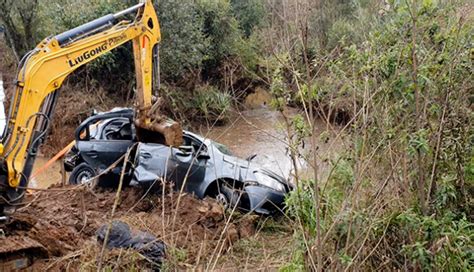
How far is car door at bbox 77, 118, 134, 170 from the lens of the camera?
1027 cm

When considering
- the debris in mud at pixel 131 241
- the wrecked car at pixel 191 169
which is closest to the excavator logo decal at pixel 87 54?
the wrecked car at pixel 191 169

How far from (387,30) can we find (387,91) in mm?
835

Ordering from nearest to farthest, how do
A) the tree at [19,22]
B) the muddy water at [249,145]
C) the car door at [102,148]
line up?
the car door at [102,148] → the muddy water at [249,145] → the tree at [19,22]

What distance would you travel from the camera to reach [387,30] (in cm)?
523

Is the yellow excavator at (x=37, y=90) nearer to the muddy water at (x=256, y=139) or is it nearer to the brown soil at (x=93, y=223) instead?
the brown soil at (x=93, y=223)

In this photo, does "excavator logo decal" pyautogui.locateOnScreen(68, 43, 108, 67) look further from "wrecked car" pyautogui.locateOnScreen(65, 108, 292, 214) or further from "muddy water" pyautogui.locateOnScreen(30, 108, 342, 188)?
"muddy water" pyautogui.locateOnScreen(30, 108, 342, 188)

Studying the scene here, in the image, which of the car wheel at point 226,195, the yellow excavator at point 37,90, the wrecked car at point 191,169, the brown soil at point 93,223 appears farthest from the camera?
the wrecked car at point 191,169

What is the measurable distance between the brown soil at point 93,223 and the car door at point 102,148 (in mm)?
574

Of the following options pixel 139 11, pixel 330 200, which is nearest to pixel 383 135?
pixel 330 200

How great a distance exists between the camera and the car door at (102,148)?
1027 cm

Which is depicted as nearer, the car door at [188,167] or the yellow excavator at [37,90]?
the yellow excavator at [37,90]

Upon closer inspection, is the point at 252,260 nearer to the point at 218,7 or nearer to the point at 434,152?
the point at 434,152

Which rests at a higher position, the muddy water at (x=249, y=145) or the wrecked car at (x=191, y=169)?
the wrecked car at (x=191, y=169)

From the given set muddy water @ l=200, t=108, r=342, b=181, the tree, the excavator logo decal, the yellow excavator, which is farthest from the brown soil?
the tree
